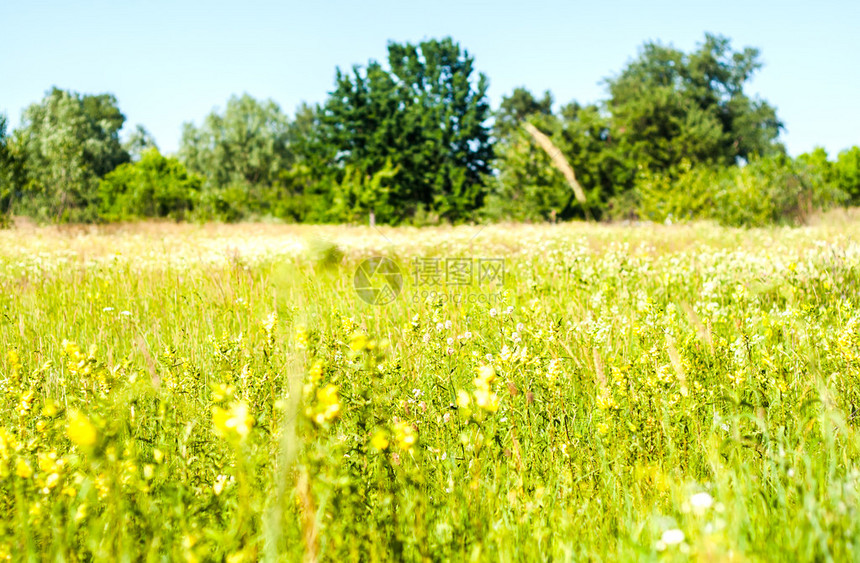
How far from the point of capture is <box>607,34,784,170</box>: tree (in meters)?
41.5

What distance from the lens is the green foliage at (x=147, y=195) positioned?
3136cm

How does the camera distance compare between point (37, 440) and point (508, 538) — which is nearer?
point (508, 538)

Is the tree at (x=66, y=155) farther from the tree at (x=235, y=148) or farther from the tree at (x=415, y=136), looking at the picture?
the tree at (x=415, y=136)

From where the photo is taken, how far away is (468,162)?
1444 inches

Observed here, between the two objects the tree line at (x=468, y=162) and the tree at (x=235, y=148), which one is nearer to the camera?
the tree line at (x=468, y=162)

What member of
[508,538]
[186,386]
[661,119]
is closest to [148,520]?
[186,386]

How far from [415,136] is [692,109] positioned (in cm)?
2387

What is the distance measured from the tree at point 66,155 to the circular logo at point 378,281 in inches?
1235

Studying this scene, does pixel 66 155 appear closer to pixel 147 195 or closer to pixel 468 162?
pixel 147 195

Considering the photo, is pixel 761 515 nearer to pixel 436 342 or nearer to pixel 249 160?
pixel 436 342

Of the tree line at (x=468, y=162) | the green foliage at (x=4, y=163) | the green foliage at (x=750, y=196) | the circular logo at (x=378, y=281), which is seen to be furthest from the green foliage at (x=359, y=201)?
the circular logo at (x=378, y=281)

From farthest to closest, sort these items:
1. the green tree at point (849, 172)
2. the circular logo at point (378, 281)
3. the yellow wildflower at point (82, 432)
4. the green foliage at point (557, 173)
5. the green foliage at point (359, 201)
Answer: the green tree at point (849, 172) < the green foliage at point (557, 173) < the green foliage at point (359, 201) < the circular logo at point (378, 281) < the yellow wildflower at point (82, 432)

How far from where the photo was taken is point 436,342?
258 cm

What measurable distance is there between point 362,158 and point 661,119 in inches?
961
